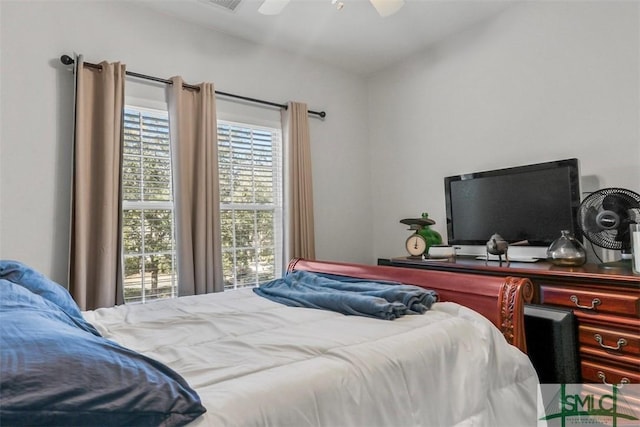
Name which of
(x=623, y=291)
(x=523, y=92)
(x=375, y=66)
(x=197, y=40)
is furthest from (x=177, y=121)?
(x=623, y=291)

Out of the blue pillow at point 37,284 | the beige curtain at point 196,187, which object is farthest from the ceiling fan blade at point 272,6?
the blue pillow at point 37,284

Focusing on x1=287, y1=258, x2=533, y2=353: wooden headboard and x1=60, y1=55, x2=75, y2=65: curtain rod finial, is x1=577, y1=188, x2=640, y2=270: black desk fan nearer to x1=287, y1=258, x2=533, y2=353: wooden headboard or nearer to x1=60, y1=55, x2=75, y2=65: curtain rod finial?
x1=287, y1=258, x2=533, y2=353: wooden headboard

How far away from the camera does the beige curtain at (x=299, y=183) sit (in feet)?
11.0

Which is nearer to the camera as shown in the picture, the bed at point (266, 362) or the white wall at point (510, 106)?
the bed at point (266, 362)

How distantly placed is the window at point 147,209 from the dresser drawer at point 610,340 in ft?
8.50

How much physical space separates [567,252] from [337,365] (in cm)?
170

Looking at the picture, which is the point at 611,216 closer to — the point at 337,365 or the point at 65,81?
the point at 337,365

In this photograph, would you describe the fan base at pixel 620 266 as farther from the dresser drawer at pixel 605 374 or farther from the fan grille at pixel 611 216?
the dresser drawer at pixel 605 374

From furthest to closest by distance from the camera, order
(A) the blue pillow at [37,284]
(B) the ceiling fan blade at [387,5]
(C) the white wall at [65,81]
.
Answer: (C) the white wall at [65,81]
(B) the ceiling fan blade at [387,5]
(A) the blue pillow at [37,284]

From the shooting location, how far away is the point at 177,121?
2.76 m

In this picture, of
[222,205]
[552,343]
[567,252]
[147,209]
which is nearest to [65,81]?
[147,209]

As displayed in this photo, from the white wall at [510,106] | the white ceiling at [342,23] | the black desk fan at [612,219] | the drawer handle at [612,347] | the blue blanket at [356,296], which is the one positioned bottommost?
the drawer handle at [612,347]

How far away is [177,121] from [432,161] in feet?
7.29

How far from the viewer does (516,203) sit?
2619mm
